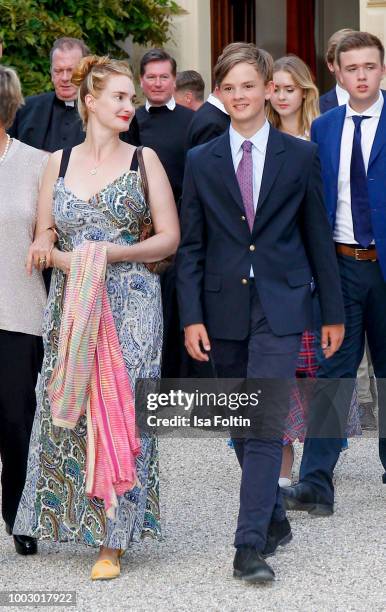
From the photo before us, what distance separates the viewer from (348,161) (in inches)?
266

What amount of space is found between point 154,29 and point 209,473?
5.23 m

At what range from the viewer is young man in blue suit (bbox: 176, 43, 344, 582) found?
568cm

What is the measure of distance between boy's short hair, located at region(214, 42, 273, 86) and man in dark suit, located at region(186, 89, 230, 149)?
7.56 ft

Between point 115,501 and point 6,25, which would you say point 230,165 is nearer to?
point 115,501

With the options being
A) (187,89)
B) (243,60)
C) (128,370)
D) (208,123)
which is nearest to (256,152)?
(243,60)

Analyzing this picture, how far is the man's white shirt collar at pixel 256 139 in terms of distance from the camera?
19.0ft

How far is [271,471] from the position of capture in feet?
18.4

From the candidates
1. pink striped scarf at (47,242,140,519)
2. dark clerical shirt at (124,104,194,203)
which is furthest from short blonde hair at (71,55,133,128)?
dark clerical shirt at (124,104,194,203)

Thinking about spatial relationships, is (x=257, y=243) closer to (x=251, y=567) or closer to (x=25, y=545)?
(x=251, y=567)

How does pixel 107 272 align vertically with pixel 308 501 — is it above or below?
above

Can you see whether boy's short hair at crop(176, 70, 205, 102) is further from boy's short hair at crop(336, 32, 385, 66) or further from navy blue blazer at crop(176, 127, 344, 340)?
navy blue blazer at crop(176, 127, 344, 340)

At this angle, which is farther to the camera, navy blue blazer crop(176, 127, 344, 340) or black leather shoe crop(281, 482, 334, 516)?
black leather shoe crop(281, 482, 334, 516)

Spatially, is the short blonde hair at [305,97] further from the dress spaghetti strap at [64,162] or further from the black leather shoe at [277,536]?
the black leather shoe at [277,536]

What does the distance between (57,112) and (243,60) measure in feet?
9.31
